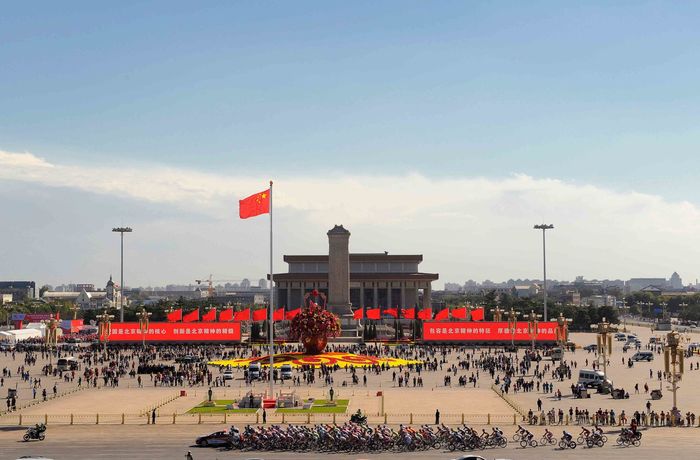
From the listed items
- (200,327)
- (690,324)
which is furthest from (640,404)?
(690,324)

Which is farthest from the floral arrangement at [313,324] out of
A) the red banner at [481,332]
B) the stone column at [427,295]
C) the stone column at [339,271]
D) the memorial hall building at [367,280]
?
the stone column at [427,295]

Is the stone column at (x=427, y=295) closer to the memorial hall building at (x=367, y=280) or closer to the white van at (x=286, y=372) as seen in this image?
the memorial hall building at (x=367, y=280)

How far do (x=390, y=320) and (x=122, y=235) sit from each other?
188 ft

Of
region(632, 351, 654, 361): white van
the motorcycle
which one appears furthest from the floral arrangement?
region(632, 351, 654, 361): white van

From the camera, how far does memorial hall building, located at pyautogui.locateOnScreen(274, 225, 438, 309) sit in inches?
6540

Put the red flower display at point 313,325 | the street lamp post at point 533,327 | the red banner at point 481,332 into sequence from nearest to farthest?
the red flower display at point 313,325
the street lamp post at point 533,327
the red banner at point 481,332

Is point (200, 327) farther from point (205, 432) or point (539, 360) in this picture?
point (205, 432)

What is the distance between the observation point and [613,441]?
39.8 metres

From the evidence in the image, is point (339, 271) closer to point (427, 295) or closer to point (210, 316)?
point (210, 316)

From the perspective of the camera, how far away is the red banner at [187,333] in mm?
104750

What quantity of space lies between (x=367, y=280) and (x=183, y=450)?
129090mm

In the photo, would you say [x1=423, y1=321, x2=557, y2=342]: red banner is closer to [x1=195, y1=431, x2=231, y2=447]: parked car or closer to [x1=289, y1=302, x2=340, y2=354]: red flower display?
[x1=289, y1=302, x2=340, y2=354]: red flower display

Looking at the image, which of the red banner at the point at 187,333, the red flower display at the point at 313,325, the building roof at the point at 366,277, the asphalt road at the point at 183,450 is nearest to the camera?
the asphalt road at the point at 183,450

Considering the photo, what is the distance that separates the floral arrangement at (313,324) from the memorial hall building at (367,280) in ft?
293
